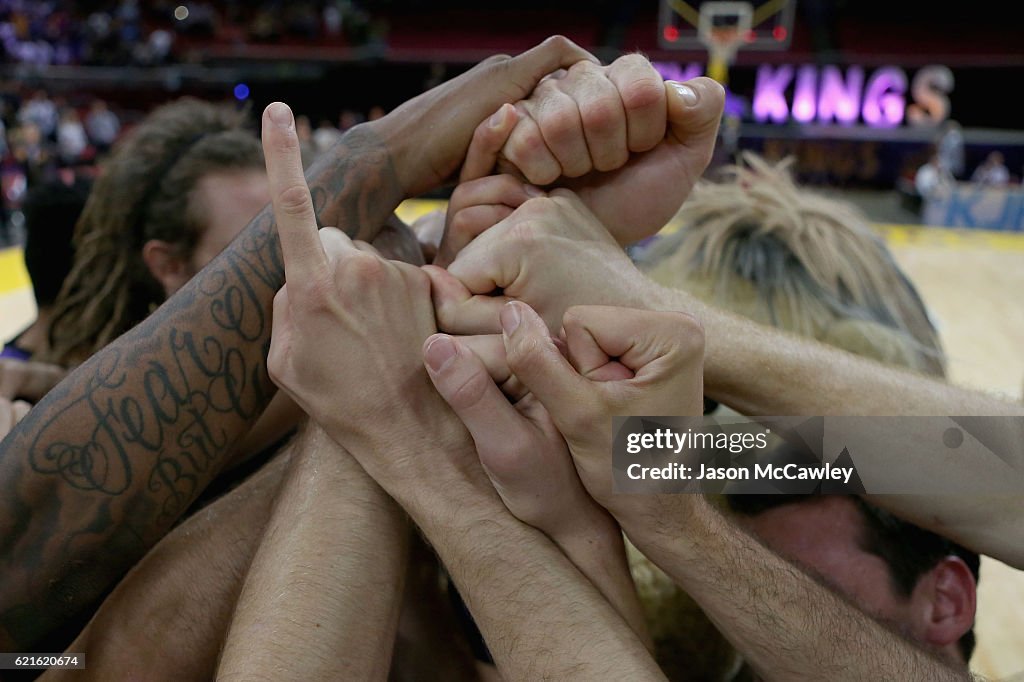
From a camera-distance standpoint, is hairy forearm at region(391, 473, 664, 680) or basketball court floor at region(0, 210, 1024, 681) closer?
hairy forearm at region(391, 473, 664, 680)

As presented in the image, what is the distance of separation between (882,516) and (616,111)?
721mm

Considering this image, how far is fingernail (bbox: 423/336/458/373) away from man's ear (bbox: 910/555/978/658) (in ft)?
2.66

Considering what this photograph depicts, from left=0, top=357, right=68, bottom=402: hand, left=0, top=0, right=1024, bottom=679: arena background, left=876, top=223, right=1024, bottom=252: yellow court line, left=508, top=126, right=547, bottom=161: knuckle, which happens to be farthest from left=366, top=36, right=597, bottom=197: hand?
left=876, top=223, right=1024, bottom=252: yellow court line

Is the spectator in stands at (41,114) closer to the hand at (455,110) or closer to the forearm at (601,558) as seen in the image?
the hand at (455,110)

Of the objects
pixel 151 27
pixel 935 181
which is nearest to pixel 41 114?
pixel 151 27

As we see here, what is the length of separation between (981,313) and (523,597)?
5.94m

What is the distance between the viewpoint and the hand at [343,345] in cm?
91

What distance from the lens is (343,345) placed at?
35.8 inches

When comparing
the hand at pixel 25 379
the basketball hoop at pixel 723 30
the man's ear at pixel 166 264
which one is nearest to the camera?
the hand at pixel 25 379

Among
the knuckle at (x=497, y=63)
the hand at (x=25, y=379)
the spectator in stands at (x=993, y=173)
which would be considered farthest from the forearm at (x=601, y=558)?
the spectator in stands at (x=993, y=173)

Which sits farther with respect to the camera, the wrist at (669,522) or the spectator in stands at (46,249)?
the spectator in stands at (46,249)

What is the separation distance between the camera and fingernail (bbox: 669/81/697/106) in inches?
42.8

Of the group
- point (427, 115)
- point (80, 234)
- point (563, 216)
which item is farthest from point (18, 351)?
point (563, 216)

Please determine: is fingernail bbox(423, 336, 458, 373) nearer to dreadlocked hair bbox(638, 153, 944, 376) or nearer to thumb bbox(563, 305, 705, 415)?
thumb bbox(563, 305, 705, 415)
